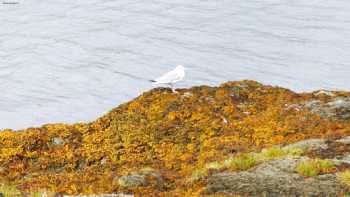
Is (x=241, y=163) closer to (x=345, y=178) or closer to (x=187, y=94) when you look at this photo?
(x=345, y=178)

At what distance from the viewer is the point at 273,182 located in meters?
9.65

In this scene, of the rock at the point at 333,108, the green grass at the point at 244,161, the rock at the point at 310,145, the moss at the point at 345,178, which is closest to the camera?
the moss at the point at 345,178

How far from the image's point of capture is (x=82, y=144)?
46.7ft

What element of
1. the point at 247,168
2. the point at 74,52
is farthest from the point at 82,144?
Answer: the point at 74,52

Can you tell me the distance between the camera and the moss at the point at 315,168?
32.1 feet

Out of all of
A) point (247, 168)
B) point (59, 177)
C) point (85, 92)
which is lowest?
point (85, 92)

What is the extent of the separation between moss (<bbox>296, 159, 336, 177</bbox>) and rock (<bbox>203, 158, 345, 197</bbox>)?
0.13m

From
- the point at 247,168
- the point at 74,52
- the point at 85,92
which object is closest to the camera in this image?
the point at 247,168

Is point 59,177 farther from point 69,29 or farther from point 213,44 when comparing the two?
point 69,29

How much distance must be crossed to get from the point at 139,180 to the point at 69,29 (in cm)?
4537

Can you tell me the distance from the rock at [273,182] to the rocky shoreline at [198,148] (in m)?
0.02

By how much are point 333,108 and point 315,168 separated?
16.1ft

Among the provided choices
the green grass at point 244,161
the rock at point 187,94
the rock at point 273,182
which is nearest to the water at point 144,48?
the rock at point 187,94

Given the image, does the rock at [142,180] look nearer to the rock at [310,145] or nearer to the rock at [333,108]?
the rock at [310,145]
